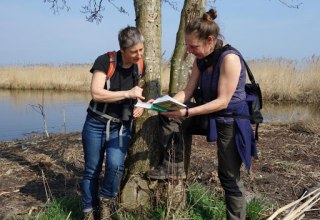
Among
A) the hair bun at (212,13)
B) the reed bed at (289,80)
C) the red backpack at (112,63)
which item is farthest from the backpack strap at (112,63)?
the reed bed at (289,80)

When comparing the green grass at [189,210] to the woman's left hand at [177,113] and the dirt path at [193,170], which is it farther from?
the woman's left hand at [177,113]

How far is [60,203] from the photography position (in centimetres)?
422

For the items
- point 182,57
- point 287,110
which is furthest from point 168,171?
point 287,110

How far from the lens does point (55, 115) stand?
14945mm

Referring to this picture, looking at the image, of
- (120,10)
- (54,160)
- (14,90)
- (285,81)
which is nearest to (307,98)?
(285,81)

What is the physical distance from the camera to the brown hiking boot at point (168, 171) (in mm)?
3825

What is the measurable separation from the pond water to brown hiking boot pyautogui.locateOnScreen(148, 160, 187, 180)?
6.03 metres

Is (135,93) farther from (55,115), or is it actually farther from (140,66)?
(55,115)

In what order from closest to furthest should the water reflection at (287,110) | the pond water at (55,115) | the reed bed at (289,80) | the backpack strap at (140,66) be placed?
the backpack strap at (140,66), the pond water at (55,115), the water reflection at (287,110), the reed bed at (289,80)

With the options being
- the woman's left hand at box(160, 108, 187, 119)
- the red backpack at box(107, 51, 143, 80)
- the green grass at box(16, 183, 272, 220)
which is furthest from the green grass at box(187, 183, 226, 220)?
the red backpack at box(107, 51, 143, 80)

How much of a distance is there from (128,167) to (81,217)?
67cm

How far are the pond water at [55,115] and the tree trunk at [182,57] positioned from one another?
5758mm

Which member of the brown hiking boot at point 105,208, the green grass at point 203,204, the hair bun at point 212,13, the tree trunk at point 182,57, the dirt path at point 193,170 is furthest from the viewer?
the dirt path at point 193,170

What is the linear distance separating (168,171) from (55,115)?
1176cm
